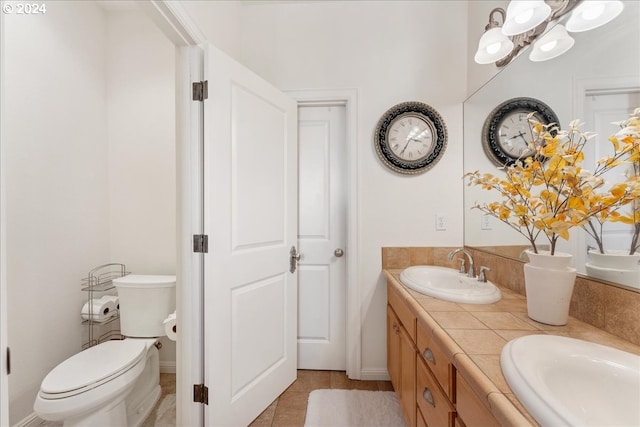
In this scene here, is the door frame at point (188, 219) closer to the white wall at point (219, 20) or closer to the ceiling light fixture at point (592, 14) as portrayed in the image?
the white wall at point (219, 20)

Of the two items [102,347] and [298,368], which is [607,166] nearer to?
[298,368]

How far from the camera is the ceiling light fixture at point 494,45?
4.57ft

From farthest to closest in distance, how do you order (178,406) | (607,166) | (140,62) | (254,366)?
1. (140,62)
2. (254,366)
3. (178,406)
4. (607,166)

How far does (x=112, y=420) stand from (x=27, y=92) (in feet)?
6.37

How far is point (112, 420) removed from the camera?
1364 millimetres

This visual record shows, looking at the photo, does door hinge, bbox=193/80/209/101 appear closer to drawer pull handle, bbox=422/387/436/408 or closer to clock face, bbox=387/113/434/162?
clock face, bbox=387/113/434/162

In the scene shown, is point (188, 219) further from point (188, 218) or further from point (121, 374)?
point (121, 374)

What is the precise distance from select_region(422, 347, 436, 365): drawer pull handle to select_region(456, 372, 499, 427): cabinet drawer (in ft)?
0.60

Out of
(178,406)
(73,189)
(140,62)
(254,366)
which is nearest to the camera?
(178,406)

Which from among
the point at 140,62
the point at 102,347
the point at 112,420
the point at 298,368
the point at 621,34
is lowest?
the point at 298,368

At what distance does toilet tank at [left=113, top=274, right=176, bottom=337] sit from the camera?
1805mm

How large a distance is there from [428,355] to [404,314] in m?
0.34

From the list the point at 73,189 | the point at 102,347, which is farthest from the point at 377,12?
the point at 102,347

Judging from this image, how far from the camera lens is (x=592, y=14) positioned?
3.16 ft
